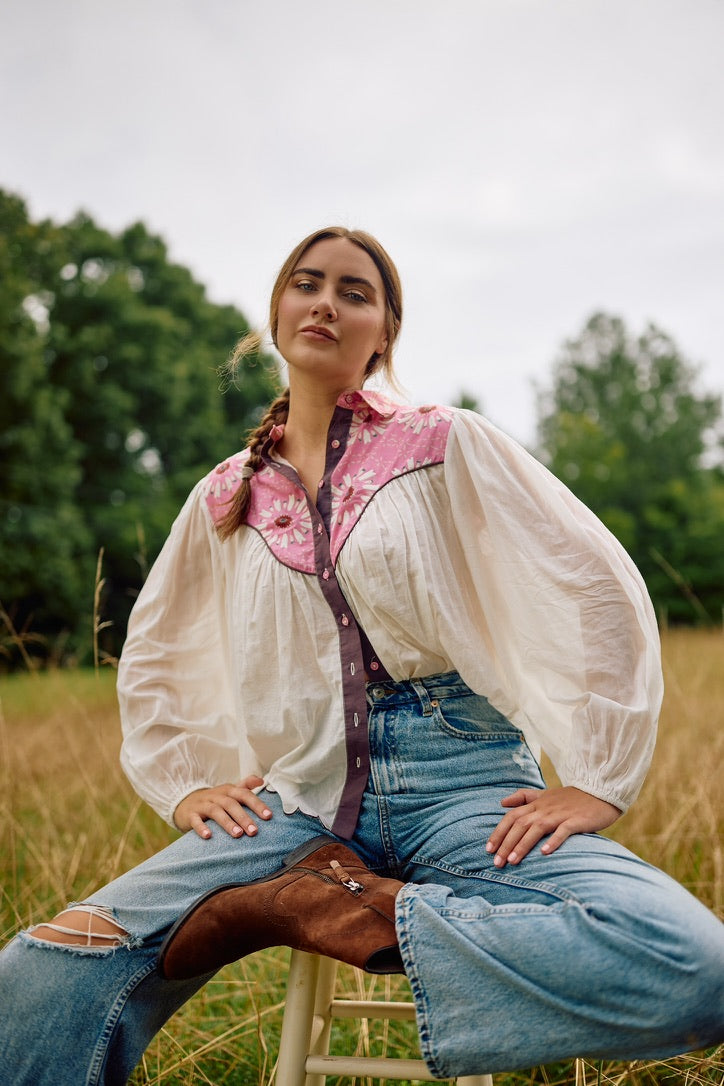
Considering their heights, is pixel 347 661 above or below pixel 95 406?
below

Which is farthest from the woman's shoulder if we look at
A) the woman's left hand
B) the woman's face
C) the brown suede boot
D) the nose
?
the woman's left hand

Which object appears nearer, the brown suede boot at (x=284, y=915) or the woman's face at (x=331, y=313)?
the brown suede boot at (x=284, y=915)

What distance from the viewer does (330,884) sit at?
5.09ft

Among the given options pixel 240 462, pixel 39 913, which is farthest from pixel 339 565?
pixel 39 913

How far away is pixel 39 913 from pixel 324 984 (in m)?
1.21

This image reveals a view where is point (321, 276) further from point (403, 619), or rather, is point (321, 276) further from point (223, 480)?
point (403, 619)

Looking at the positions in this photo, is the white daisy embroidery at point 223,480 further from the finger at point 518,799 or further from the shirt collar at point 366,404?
the finger at point 518,799

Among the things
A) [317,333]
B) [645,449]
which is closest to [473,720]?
[317,333]

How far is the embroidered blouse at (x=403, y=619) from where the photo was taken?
173 centimetres

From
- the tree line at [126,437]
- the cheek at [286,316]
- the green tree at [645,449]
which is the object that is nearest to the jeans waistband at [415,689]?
the cheek at [286,316]

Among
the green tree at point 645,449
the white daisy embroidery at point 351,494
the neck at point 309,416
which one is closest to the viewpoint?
the white daisy embroidery at point 351,494

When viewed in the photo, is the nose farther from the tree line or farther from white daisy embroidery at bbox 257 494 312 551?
the tree line

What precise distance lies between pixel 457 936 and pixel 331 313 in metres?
1.35

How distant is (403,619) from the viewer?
1.83 m
